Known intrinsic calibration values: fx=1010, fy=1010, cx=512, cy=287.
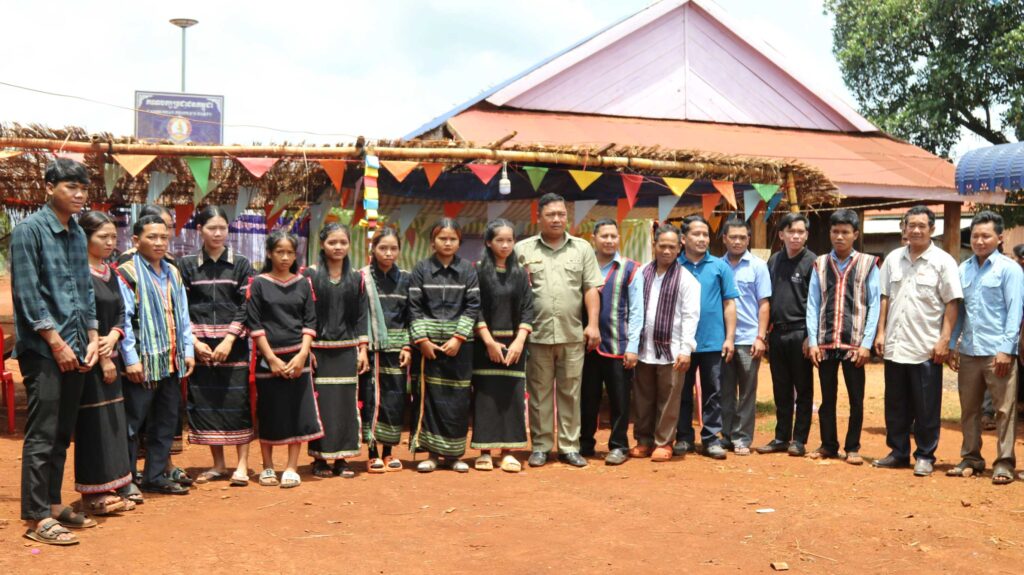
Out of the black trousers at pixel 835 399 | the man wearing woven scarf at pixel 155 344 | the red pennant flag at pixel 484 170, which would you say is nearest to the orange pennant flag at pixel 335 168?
the red pennant flag at pixel 484 170

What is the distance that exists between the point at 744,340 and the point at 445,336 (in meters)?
2.22

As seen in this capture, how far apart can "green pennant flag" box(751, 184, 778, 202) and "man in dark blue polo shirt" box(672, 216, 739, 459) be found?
2352 mm

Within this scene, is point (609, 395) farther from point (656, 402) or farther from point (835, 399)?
point (835, 399)

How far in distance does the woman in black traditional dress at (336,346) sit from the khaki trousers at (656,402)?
2032mm

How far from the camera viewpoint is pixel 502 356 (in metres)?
6.54

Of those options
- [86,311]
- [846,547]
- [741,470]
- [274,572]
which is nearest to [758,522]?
[846,547]

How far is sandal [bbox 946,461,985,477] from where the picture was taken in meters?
6.41

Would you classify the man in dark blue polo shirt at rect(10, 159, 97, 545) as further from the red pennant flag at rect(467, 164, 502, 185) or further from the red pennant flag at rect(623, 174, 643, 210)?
the red pennant flag at rect(623, 174, 643, 210)

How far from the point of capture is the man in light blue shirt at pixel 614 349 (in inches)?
273

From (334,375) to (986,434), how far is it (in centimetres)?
551

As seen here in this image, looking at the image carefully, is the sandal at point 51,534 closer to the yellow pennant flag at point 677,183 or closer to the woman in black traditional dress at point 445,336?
the woman in black traditional dress at point 445,336

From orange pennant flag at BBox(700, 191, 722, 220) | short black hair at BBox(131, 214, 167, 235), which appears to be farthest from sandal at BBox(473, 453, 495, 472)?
orange pennant flag at BBox(700, 191, 722, 220)

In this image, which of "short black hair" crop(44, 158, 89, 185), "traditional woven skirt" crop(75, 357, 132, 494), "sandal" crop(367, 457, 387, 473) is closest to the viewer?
"short black hair" crop(44, 158, 89, 185)

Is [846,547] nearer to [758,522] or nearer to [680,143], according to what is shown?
[758,522]
